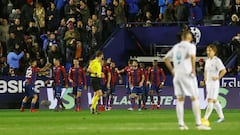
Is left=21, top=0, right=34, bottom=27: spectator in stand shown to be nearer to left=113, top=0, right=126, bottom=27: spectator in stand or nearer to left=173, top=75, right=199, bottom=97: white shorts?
left=113, top=0, right=126, bottom=27: spectator in stand

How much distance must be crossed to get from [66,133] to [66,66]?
2008cm

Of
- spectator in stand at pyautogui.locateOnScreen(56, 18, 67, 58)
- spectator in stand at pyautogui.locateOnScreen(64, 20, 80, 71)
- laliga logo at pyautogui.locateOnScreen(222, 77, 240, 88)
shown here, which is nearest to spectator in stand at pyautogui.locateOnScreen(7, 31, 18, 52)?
spectator in stand at pyautogui.locateOnScreen(56, 18, 67, 58)

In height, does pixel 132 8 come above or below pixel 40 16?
above

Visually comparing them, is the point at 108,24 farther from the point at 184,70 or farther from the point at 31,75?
the point at 184,70

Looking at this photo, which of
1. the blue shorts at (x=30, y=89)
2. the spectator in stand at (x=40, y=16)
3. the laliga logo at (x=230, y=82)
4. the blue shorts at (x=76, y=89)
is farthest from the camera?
the spectator in stand at (x=40, y=16)

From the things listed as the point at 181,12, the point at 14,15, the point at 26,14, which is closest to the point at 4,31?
the point at 14,15

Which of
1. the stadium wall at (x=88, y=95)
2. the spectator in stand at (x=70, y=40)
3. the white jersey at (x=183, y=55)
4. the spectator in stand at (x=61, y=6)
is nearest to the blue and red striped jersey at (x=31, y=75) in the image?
the stadium wall at (x=88, y=95)

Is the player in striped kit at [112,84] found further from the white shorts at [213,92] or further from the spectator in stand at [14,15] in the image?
the white shorts at [213,92]

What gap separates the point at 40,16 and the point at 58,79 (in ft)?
20.1

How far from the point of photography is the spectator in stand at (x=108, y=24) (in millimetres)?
39112

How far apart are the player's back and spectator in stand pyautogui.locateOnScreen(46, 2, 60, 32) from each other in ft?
69.2

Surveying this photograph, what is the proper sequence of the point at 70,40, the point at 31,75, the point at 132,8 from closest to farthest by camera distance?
1. the point at 31,75
2. the point at 70,40
3. the point at 132,8

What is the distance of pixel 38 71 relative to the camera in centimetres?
3622

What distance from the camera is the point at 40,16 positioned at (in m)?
40.1
